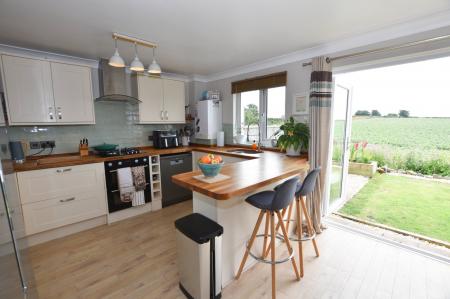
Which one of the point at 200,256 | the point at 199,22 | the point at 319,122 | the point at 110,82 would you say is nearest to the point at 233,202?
the point at 200,256

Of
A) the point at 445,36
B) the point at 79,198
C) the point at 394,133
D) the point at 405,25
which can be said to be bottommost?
the point at 79,198

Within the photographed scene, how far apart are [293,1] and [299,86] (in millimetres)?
1281

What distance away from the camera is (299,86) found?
2.67 metres

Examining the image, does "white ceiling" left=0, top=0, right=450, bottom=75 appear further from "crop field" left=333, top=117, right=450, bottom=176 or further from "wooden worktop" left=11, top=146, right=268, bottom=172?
"crop field" left=333, top=117, right=450, bottom=176

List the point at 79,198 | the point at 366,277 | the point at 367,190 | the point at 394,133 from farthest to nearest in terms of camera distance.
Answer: the point at 394,133 < the point at 367,190 < the point at 79,198 < the point at 366,277

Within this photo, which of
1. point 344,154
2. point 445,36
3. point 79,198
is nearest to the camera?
point 445,36

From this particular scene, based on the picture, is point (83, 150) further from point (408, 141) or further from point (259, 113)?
point (408, 141)

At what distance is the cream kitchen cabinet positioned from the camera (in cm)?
217

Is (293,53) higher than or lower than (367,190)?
higher

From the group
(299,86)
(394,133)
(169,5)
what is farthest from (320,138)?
(394,133)

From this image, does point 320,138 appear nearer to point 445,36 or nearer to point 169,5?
point 445,36

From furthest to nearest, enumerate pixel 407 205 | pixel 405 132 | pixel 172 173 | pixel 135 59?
pixel 405 132 < pixel 172 173 < pixel 407 205 < pixel 135 59

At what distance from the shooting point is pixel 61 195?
236 centimetres

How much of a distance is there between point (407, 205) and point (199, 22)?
3.86 meters
